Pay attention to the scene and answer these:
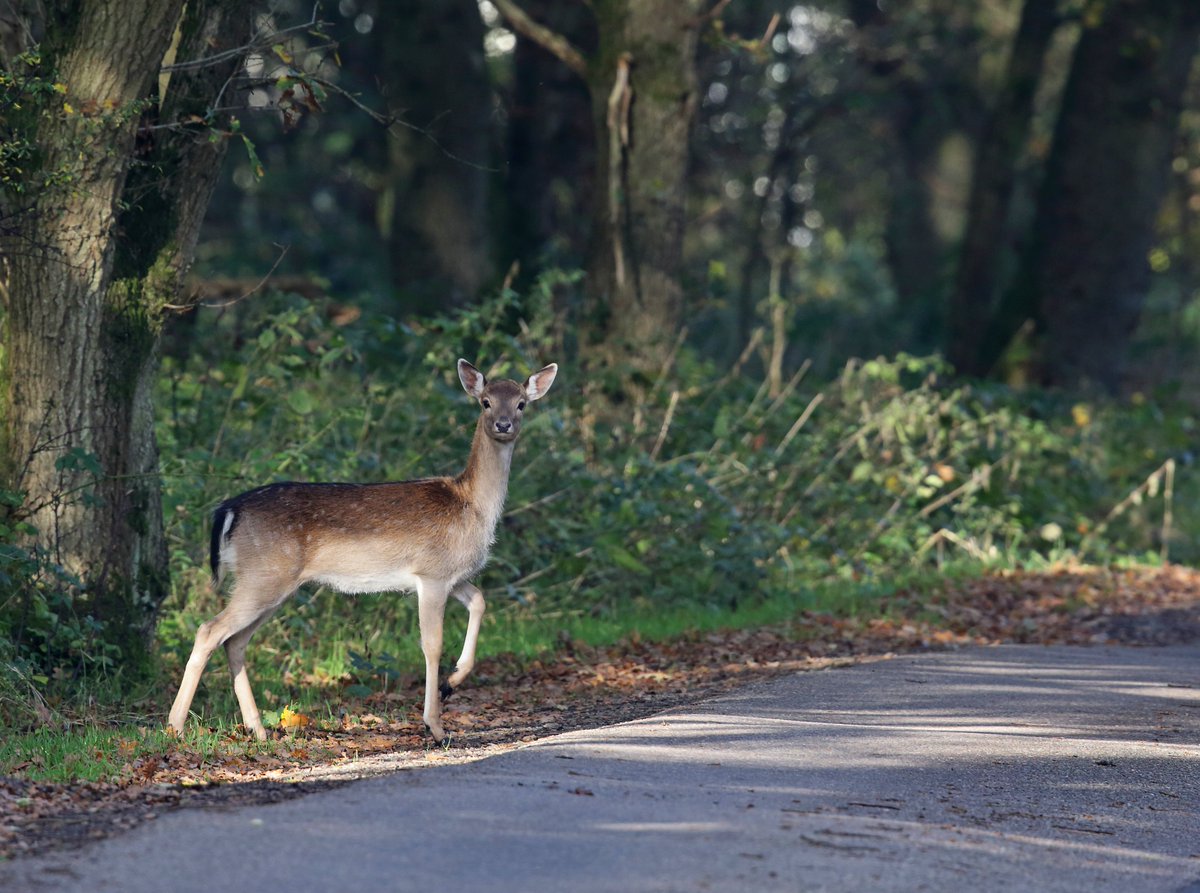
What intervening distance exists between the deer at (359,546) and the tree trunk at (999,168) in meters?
19.4

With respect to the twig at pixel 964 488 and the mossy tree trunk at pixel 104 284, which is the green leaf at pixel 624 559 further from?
the twig at pixel 964 488

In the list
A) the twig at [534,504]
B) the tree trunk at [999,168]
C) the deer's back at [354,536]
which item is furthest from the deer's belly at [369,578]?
the tree trunk at [999,168]

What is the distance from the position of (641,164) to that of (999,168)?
13456 millimetres

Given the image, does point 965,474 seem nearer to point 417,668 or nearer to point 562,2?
point 417,668

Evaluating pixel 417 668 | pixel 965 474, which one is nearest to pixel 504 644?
pixel 417 668

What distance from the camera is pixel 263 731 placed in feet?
31.6

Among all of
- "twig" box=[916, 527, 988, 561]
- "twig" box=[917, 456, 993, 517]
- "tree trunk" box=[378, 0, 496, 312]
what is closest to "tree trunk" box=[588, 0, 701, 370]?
"twig" box=[917, 456, 993, 517]

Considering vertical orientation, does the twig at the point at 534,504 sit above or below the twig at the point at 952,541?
above

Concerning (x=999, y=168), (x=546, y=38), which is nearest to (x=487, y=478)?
(x=546, y=38)

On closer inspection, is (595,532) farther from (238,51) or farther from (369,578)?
(238,51)

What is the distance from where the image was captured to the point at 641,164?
709 inches

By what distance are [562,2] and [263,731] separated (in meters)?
19.6

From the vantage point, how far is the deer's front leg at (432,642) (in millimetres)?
9688

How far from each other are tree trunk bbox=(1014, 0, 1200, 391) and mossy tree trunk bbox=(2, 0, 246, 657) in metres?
16.7
